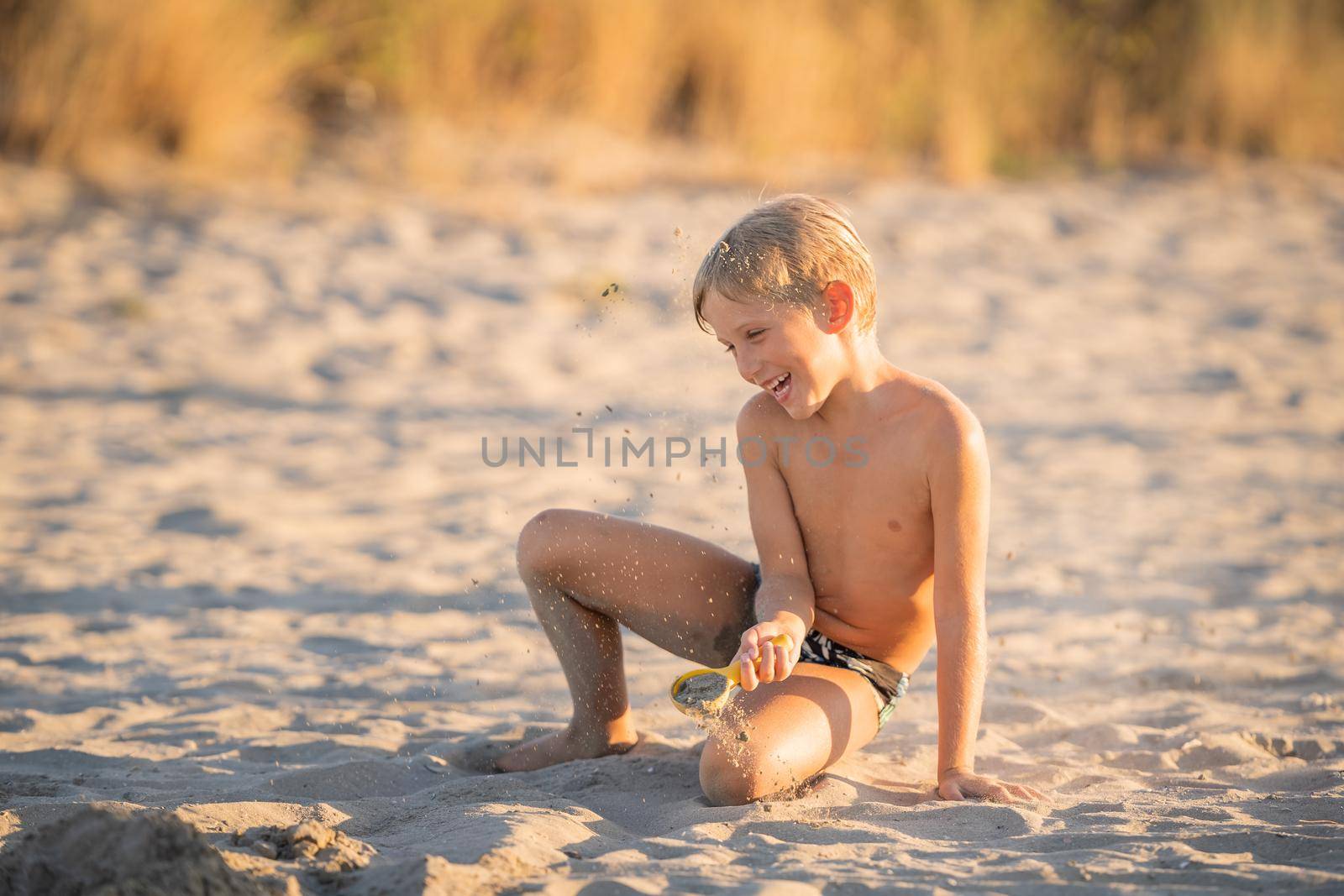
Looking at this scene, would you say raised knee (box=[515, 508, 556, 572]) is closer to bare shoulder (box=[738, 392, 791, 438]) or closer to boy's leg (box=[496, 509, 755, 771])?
boy's leg (box=[496, 509, 755, 771])

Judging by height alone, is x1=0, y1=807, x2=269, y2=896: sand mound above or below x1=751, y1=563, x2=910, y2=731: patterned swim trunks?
below

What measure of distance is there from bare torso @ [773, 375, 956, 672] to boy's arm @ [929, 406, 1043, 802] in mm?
57

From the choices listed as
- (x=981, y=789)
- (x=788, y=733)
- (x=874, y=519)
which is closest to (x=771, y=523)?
(x=874, y=519)

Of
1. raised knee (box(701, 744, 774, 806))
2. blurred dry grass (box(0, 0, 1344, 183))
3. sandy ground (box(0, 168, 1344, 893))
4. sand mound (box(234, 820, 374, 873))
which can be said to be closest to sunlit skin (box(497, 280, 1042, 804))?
raised knee (box(701, 744, 774, 806))

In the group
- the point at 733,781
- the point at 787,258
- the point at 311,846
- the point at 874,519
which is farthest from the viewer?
the point at 874,519

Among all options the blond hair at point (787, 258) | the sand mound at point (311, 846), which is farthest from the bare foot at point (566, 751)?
the blond hair at point (787, 258)

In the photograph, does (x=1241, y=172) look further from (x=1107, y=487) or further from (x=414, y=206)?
(x=414, y=206)

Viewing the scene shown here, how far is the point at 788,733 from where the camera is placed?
A: 2.39 metres

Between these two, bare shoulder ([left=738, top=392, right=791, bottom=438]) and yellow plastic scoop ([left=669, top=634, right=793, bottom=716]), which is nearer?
yellow plastic scoop ([left=669, top=634, right=793, bottom=716])

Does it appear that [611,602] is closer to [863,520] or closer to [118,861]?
[863,520]

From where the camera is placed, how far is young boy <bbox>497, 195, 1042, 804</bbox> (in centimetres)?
242

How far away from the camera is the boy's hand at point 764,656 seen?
218 cm

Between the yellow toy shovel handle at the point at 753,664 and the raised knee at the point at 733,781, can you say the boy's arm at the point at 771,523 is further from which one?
the raised knee at the point at 733,781

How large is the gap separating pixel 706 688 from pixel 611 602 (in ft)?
1.57
